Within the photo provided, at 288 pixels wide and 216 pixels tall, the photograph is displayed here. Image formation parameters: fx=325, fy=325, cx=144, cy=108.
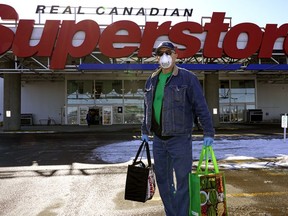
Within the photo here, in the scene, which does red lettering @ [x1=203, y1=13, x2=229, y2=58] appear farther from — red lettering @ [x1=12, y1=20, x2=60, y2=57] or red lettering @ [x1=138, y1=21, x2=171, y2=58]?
red lettering @ [x1=12, y1=20, x2=60, y2=57]

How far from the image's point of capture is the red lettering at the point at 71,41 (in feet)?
68.1

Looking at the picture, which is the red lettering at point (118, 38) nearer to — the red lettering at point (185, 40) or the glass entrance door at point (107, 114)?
the red lettering at point (185, 40)

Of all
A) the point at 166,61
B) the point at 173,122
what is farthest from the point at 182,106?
the point at 166,61

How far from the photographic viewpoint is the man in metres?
3.52

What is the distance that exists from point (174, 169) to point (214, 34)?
19245 mm

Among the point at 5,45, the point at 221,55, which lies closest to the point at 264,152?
the point at 221,55

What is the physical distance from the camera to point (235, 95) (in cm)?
3634

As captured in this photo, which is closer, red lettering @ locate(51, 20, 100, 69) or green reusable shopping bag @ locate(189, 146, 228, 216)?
green reusable shopping bag @ locate(189, 146, 228, 216)

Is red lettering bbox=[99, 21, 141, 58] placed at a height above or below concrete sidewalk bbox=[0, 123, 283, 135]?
above

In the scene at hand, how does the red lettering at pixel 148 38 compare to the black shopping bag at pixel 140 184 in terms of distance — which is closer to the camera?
the black shopping bag at pixel 140 184

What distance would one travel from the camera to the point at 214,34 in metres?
21.5

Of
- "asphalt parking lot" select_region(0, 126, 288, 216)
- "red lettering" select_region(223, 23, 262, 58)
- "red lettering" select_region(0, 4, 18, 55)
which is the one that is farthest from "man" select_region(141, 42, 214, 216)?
"red lettering" select_region(0, 4, 18, 55)

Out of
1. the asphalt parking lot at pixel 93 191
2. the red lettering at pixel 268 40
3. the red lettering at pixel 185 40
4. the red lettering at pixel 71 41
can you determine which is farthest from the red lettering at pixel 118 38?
the asphalt parking lot at pixel 93 191

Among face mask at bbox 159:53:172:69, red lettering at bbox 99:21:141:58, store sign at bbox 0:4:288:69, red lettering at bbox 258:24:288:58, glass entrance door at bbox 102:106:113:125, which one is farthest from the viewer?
glass entrance door at bbox 102:106:113:125
